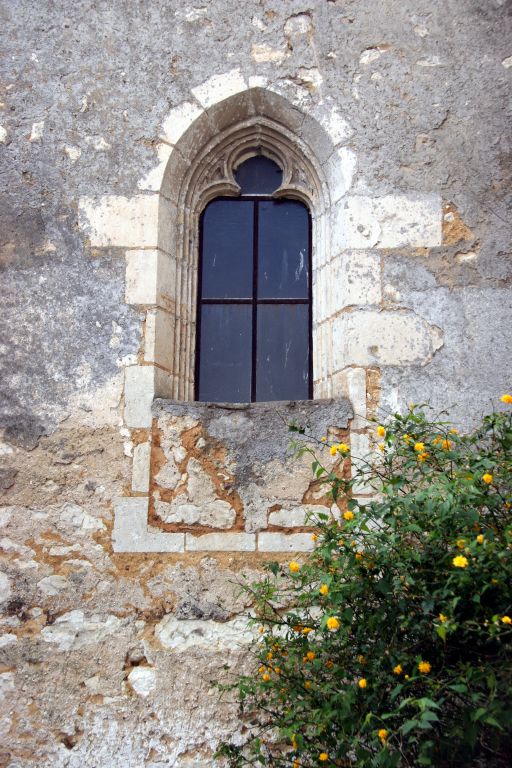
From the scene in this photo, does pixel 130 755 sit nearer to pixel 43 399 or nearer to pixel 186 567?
pixel 186 567

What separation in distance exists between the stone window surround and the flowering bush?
1.08 meters

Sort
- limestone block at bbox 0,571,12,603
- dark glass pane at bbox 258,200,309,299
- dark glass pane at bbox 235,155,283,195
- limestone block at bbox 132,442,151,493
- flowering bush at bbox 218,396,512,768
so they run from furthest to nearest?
1. dark glass pane at bbox 235,155,283,195
2. dark glass pane at bbox 258,200,309,299
3. limestone block at bbox 132,442,151,493
4. limestone block at bbox 0,571,12,603
5. flowering bush at bbox 218,396,512,768

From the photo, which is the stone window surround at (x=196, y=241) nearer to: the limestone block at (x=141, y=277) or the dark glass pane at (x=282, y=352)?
the limestone block at (x=141, y=277)

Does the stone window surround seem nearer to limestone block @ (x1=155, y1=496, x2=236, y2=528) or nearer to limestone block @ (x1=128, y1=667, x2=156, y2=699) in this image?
limestone block @ (x1=155, y1=496, x2=236, y2=528)

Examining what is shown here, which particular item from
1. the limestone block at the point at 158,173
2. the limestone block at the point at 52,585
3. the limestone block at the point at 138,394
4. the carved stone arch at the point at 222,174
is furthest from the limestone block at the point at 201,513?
the limestone block at the point at 158,173

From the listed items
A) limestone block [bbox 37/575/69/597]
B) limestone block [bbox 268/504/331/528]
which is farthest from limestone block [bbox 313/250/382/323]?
limestone block [bbox 37/575/69/597]

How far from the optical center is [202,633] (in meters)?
3.89

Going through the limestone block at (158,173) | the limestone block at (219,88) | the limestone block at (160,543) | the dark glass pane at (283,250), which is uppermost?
the limestone block at (219,88)

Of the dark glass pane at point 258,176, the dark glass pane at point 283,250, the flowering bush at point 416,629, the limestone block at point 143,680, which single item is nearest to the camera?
the flowering bush at point 416,629

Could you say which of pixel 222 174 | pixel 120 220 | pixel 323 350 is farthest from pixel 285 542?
pixel 222 174

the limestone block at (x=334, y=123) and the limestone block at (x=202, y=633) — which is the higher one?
the limestone block at (x=334, y=123)

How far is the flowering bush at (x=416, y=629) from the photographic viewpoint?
2.70 metres

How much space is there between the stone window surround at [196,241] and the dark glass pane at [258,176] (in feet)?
0.19

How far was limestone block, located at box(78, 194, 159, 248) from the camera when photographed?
4.48 m
